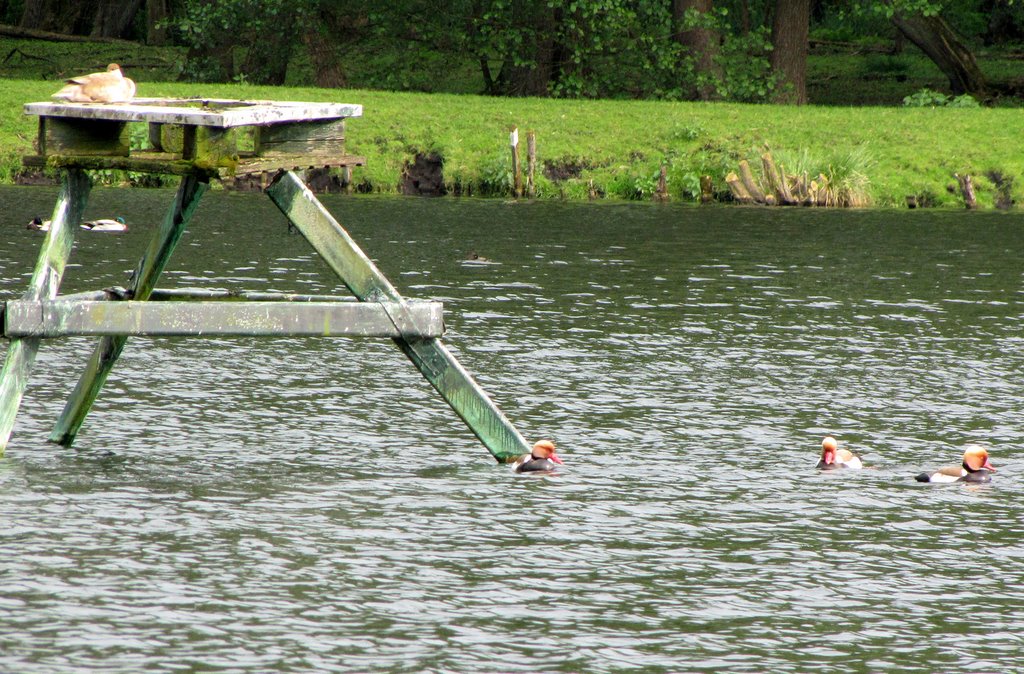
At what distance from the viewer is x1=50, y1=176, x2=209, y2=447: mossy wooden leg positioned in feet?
48.9

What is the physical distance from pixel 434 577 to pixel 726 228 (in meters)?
28.8

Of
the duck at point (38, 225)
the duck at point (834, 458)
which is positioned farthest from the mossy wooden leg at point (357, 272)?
the duck at point (38, 225)

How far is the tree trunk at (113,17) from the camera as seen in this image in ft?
273

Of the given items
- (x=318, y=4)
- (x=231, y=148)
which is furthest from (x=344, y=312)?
(x=318, y=4)

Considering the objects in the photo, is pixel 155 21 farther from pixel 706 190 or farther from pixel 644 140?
pixel 706 190

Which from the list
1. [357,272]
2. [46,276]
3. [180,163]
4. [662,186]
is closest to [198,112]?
[180,163]

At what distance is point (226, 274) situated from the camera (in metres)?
29.1

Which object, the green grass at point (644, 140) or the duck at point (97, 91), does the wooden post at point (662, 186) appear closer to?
the green grass at point (644, 140)

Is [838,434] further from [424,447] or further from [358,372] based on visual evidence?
[358,372]

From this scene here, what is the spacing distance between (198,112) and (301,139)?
3.87ft

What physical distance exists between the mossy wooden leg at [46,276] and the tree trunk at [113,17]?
72.0m

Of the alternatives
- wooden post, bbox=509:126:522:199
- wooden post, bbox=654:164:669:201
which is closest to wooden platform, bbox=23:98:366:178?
wooden post, bbox=509:126:522:199

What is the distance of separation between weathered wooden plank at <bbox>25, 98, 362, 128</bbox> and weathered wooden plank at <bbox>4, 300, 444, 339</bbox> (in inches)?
61.6

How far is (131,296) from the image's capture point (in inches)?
604
